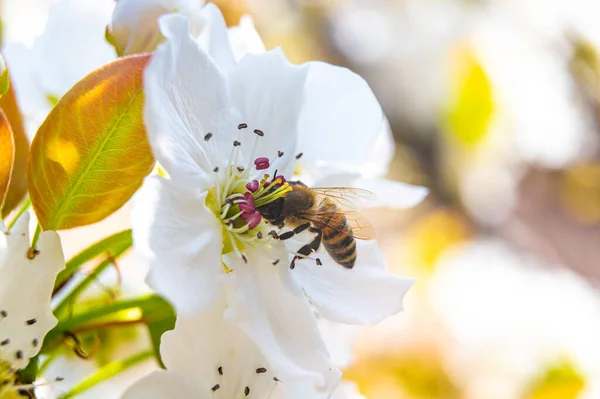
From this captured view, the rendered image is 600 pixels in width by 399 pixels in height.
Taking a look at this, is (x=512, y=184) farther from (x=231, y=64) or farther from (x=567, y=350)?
(x=231, y=64)

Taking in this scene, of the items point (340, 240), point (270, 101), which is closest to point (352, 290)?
point (340, 240)

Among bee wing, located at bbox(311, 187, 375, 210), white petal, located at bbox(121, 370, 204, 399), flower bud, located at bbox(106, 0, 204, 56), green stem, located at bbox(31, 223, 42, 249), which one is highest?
flower bud, located at bbox(106, 0, 204, 56)

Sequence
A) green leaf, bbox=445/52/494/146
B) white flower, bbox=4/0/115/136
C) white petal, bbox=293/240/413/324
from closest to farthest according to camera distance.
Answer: white petal, bbox=293/240/413/324, white flower, bbox=4/0/115/136, green leaf, bbox=445/52/494/146

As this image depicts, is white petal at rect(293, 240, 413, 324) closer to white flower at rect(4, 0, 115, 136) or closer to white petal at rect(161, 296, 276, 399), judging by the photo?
white petal at rect(161, 296, 276, 399)

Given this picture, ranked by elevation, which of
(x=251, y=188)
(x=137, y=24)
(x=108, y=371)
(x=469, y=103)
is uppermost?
(x=137, y=24)

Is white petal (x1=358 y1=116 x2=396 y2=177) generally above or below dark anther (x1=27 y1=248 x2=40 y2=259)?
below

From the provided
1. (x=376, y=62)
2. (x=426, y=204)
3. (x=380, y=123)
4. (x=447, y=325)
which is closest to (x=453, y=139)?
(x=426, y=204)

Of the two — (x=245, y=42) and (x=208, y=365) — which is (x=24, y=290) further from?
(x=245, y=42)

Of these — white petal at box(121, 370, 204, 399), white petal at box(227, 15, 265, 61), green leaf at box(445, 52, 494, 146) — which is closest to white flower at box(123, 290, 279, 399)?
white petal at box(121, 370, 204, 399)
